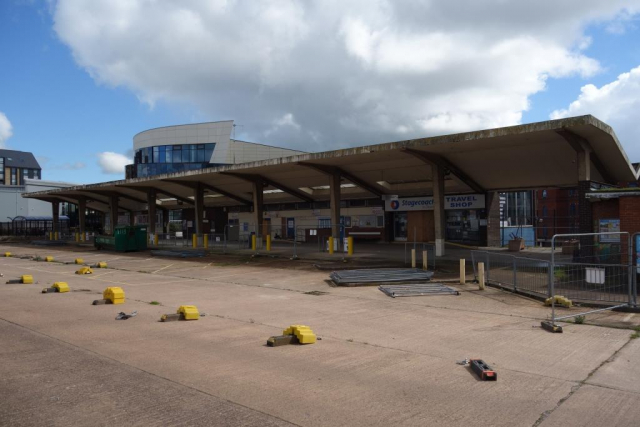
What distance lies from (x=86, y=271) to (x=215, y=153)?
41468 millimetres

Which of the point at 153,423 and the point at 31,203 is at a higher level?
the point at 31,203

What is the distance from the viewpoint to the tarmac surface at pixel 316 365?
5246mm

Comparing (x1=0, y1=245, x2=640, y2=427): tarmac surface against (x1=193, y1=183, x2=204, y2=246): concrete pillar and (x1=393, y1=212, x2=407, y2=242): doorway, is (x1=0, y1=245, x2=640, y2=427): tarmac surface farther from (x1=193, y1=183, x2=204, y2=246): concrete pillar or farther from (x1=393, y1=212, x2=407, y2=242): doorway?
(x1=193, y1=183, x2=204, y2=246): concrete pillar

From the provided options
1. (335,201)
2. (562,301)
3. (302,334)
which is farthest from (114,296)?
(335,201)

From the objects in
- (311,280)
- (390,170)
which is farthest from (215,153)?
(311,280)

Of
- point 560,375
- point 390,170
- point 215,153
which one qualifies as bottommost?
point 560,375

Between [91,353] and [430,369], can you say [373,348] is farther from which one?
[91,353]

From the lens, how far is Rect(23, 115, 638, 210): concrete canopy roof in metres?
21.0

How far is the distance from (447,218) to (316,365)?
Result: 103 feet

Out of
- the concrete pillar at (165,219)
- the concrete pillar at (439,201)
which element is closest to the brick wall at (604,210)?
the concrete pillar at (439,201)

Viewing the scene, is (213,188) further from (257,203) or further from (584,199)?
(584,199)

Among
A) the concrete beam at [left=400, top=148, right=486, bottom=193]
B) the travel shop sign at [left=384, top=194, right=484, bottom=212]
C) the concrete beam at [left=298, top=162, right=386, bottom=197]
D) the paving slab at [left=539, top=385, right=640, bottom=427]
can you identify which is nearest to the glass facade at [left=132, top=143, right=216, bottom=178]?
the concrete beam at [left=298, top=162, right=386, bottom=197]

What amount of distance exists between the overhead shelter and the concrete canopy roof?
0.04 meters

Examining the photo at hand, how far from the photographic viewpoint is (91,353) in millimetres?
7758
